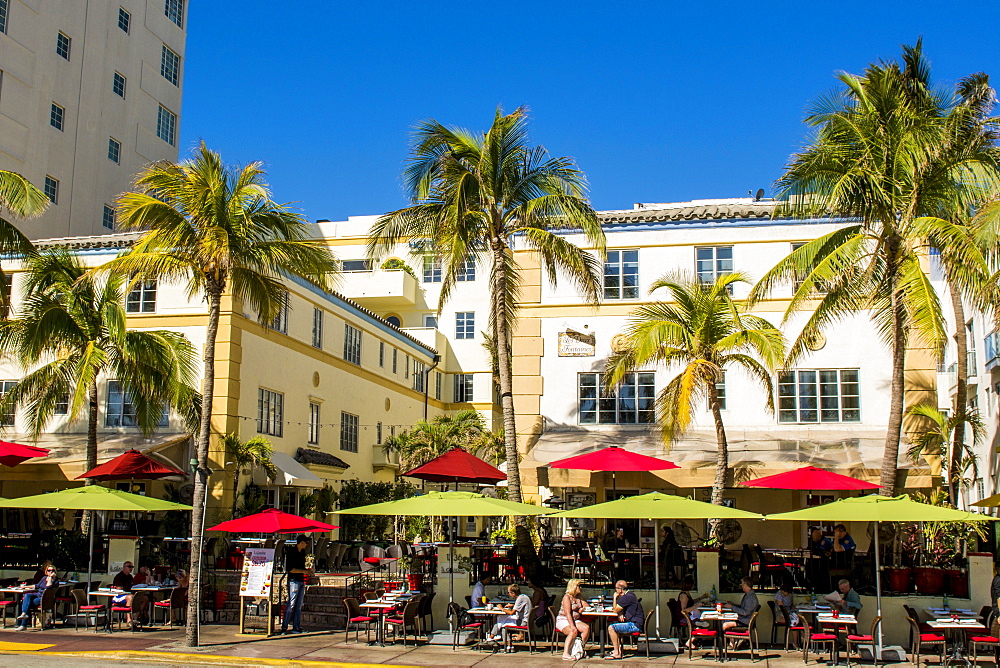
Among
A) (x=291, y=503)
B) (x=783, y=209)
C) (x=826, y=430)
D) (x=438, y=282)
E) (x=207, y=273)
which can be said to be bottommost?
(x=291, y=503)

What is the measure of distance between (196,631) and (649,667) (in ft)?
25.2

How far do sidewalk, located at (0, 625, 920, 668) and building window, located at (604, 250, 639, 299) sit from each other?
11715 millimetres

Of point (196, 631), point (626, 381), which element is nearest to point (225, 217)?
point (196, 631)

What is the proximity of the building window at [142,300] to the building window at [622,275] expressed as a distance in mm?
12984

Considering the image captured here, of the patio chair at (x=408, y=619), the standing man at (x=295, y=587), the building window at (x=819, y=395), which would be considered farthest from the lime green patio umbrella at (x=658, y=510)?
the building window at (x=819, y=395)

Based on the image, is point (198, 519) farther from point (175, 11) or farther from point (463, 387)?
point (175, 11)

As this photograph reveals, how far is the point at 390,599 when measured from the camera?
17828mm

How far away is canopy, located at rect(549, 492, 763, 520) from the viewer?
16.0 metres

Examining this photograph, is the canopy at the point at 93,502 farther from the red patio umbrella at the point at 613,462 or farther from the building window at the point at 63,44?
the building window at the point at 63,44

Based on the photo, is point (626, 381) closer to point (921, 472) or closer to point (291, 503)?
point (921, 472)

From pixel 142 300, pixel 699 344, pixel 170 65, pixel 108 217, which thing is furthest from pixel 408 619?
pixel 170 65

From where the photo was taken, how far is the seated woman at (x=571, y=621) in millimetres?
15938

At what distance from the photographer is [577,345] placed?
26.4 m

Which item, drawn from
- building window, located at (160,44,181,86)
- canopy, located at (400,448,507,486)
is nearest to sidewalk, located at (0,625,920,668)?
canopy, located at (400,448,507,486)
